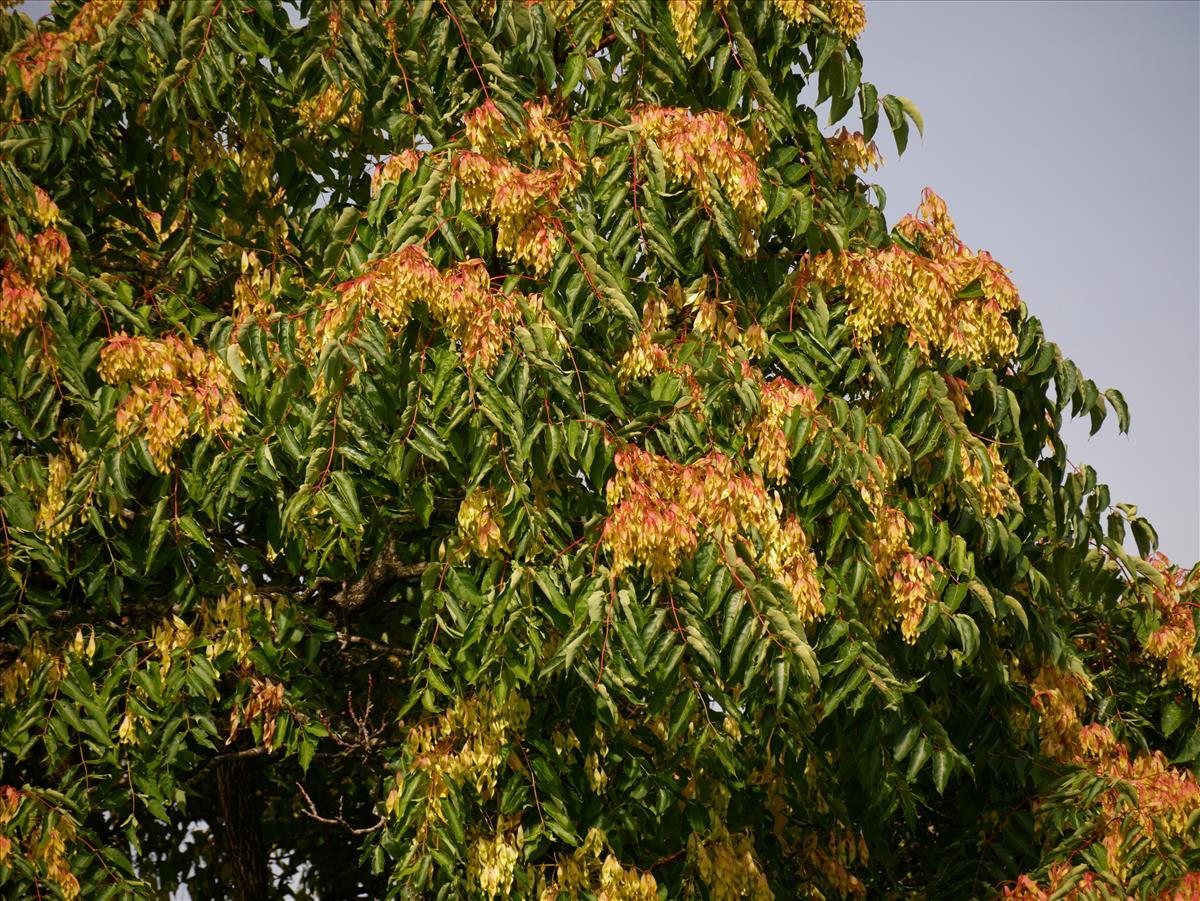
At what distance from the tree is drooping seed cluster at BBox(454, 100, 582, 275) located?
1cm

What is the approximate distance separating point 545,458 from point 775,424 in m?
0.66

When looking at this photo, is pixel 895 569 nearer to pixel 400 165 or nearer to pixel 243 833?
pixel 400 165

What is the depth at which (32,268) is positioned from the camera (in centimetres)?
401

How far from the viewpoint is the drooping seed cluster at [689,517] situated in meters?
3.50

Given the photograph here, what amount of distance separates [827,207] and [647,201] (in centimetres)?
64

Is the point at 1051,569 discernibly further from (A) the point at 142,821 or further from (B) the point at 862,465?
(A) the point at 142,821

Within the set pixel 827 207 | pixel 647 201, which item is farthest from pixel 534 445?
pixel 827 207

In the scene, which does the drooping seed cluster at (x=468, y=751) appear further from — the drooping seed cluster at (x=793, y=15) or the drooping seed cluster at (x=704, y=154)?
the drooping seed cluster at (x=793, y=15)

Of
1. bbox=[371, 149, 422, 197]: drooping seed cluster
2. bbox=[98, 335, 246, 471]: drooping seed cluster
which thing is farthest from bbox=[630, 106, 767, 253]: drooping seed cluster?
bbox=[98, 335, 246, 471]: drooping seed cluster

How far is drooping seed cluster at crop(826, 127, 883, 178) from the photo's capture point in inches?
186

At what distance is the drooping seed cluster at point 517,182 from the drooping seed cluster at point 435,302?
153mm

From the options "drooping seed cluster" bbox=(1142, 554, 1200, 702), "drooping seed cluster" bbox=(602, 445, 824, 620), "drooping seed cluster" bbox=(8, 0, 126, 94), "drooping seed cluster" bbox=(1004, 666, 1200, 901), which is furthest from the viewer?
"drooping seed cluster" bbox=(1142, 554, 1200, 702)

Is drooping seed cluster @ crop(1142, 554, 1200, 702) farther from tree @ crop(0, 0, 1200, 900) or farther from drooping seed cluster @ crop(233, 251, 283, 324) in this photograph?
drooping seed cluster @ crop(233, 251, 283, 324)

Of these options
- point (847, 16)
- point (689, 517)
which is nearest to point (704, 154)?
point (847, 16)
